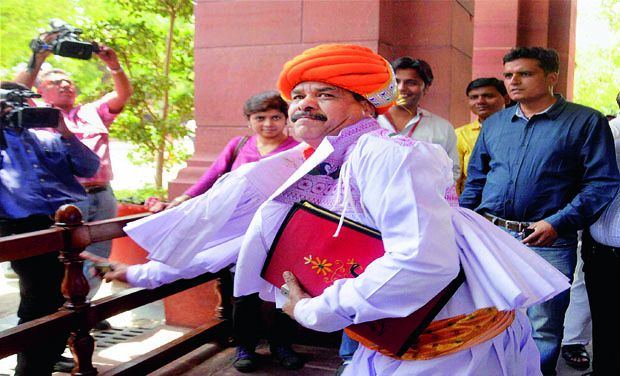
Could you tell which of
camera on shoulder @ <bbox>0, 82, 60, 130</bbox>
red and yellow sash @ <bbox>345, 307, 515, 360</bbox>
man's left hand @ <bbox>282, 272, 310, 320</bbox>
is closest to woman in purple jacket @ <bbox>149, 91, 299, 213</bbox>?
camera on shoulder @ <bbox>0, 82, 60, 130</bbox>

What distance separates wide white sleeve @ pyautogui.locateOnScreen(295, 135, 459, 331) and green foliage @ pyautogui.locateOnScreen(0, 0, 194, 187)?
7.35 m

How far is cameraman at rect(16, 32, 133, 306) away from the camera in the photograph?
472 centimetres

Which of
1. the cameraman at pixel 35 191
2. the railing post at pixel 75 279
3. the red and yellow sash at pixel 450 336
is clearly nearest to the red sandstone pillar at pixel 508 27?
the cameraman at pixel 35 191

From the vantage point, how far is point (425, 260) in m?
1.48

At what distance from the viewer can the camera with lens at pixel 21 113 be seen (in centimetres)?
368

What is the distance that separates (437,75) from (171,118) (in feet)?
15.7

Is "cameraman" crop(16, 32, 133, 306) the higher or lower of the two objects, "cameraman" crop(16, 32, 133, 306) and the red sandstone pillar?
the lower

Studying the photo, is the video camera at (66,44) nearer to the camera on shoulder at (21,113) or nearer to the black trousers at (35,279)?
the camera on shoulder at (21,113)

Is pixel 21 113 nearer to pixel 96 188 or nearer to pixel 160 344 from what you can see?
pixel 96 188

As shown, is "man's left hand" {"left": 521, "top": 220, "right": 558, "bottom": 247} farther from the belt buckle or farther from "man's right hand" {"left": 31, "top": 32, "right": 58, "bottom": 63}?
"man's right hand" {"left": 31, "top": 32, "right": 58, "bottom": 63}

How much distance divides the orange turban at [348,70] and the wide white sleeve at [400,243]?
381 mm

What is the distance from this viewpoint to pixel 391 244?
155 centimetres

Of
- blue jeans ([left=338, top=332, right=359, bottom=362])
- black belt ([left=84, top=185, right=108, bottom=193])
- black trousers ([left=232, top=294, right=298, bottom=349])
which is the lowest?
black trousers ([left=232, top=294, right=298, bottom=349])

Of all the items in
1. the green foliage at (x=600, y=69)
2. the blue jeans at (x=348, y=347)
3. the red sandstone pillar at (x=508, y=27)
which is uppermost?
the green foliage at (x=600, y=69)
